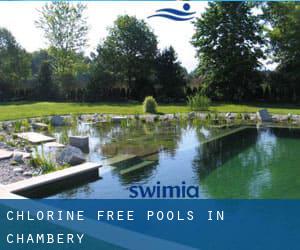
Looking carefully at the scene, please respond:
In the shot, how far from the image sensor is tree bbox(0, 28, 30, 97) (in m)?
29.5

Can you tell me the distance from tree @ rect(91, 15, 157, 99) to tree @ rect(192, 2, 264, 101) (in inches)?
193

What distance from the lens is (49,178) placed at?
491 cm

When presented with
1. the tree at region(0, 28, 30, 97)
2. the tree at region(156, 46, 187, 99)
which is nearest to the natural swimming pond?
the tree at region(156, 46, 187, 99)

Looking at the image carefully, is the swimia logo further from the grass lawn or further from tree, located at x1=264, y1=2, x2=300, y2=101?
tree, located at x1=264, y1=2, x2=300, y2=101

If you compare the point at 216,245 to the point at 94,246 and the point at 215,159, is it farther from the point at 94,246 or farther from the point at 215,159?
the point at 215,159

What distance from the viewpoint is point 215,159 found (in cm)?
700

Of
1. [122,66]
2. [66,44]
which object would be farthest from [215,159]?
[66,44]

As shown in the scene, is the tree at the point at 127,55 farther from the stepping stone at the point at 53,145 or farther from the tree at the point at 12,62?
the stepping stone at the point at 53,145

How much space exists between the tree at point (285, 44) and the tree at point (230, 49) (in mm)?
1075

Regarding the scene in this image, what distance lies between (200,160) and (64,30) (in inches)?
952

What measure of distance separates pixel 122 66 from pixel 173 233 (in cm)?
2208

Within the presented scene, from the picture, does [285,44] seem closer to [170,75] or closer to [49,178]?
[170,75]

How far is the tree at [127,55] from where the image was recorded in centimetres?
2452

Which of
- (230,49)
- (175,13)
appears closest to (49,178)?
(175,13)
